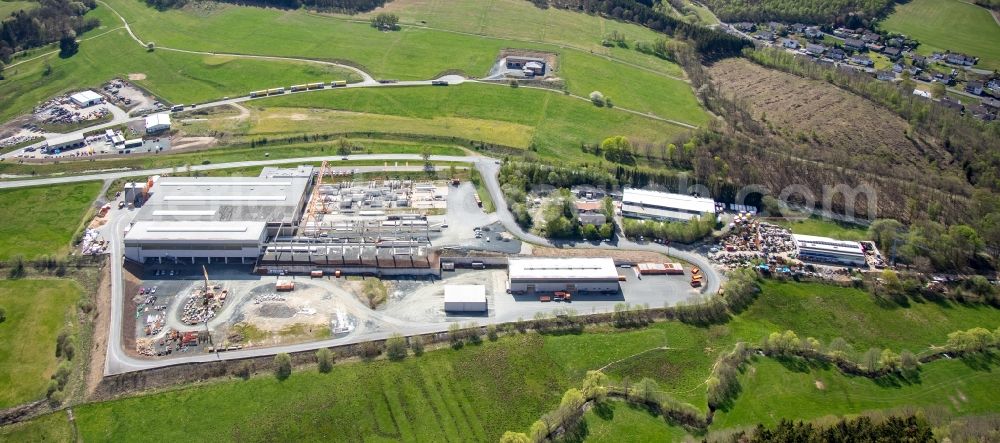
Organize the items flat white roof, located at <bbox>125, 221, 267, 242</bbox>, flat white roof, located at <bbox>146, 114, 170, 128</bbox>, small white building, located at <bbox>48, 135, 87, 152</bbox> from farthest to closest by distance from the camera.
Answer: flat white roof, located at <bbox>146, 114, 170, 128</bbox> < small white building, located at <bbox>48, 135, 87, 152</bbox> < flat white roof, located at <bbox>125, 221, 267, 242</bbox>

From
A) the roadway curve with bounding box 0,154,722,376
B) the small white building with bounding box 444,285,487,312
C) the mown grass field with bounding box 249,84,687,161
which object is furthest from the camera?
the mown grass field with bounding box 249,84,687,161

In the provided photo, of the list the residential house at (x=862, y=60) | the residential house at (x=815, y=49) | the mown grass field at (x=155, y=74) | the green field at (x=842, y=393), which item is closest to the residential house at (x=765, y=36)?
the residential house at (x=815, y=49)

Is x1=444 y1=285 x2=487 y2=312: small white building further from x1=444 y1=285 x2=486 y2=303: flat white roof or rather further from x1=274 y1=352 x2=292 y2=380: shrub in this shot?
x1=274 y1=352 x2=292 y2=380: shrub

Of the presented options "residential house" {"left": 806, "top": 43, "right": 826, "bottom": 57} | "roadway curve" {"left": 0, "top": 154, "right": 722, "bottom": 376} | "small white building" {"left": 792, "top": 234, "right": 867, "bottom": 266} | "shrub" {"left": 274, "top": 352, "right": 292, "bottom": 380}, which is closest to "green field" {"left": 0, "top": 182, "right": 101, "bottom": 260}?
"roadway curve" {"left": 0, "top": 154, "right": 722, "bottom": 376}

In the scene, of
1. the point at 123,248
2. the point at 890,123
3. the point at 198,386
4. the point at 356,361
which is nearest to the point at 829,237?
the point at 890,123

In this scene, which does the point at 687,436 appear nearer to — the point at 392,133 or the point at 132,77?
the point at 392,133

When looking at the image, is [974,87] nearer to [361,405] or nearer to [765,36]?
[765,36]

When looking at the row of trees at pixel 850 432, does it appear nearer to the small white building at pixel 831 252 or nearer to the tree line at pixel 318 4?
the small white building at pixel 831 252

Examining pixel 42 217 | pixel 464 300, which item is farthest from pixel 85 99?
pixel 464 300
